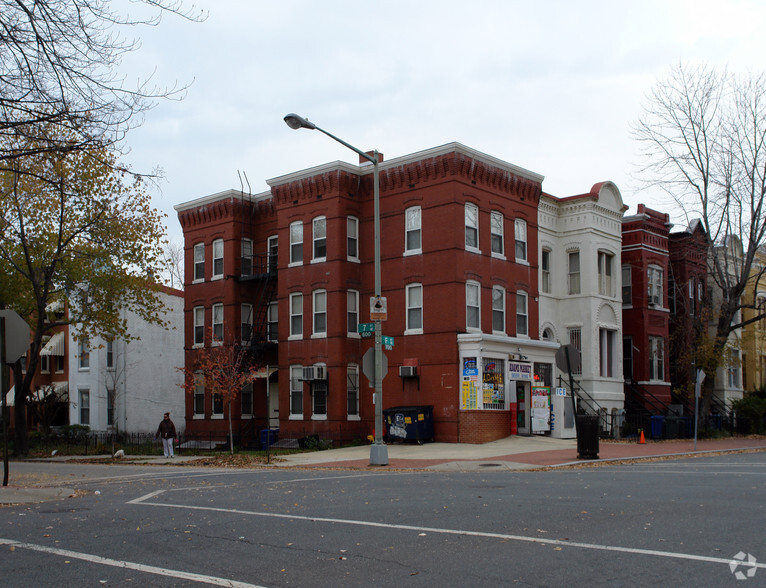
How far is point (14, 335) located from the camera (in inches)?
555

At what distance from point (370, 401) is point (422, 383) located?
9.89 ft

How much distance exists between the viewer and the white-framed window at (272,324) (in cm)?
3791

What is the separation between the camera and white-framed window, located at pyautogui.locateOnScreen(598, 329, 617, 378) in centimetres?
3684

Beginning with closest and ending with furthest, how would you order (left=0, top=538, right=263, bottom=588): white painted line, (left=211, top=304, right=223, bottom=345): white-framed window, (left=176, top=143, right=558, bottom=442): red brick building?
1. (left=0, top=538, right=263, bottom=588): white painted line
2. (left=176, top=143, right=558, bottom=442): red brick building
3. (left=211, top=304, right=223, bottom=345): white-framed window

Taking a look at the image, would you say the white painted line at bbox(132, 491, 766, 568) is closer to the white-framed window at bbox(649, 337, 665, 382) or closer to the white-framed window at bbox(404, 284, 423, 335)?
the white-framed window at bbox(404, 284, 423, 335)

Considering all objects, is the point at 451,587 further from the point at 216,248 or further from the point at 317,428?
the point at 216,248

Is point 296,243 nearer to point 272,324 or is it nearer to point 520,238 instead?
point 272,324

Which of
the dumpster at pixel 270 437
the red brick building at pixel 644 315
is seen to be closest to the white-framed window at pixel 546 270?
the red brick building at pixel 644 315

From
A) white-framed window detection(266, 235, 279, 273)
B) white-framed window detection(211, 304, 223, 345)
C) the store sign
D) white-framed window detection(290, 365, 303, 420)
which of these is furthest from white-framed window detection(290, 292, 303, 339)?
the store sign

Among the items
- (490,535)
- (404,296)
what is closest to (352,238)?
(404,296)

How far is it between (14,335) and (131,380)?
3162cm

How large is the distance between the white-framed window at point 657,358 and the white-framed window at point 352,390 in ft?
49.8

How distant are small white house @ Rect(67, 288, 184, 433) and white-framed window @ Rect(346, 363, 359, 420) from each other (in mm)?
13429

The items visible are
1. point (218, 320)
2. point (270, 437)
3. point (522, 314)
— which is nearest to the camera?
point (522, 314)
